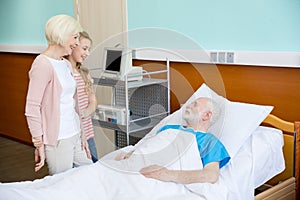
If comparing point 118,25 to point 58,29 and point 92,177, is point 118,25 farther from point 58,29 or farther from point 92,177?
point 92,177

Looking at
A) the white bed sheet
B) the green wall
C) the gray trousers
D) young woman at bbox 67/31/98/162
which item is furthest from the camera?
the green wall

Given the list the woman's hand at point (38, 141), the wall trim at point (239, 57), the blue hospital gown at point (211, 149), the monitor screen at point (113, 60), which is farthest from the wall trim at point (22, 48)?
the blue hospital gown at point (211, 149)

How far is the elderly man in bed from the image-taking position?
6.15 feet

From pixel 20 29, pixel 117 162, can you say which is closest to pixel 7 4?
pixel 20 29

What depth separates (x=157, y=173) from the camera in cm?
186

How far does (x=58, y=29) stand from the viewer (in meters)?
1.95

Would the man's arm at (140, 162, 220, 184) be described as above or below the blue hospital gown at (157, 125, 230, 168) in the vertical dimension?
below

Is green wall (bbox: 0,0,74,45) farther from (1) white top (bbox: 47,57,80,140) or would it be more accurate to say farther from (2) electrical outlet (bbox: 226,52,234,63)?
(1) white top (bbox: 47,57,80,140)

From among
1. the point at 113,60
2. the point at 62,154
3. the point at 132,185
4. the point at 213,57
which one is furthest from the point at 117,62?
the point at 132,185

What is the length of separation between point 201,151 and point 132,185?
37 cm

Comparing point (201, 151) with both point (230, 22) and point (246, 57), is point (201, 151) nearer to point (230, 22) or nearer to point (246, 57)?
point (246, 57)

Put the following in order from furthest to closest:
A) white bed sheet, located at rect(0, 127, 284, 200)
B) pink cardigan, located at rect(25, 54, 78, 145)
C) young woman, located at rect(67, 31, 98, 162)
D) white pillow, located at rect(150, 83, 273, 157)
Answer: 1. young woman, located at rect(67, 31, 98, 162)
2. white pillow, located at rect(150, 83, 273, 157)
3. pink cardigan, located at rect(25, 54, 78, 145)
4. white bed sheet, located at rect(0, 127, 284, 200)

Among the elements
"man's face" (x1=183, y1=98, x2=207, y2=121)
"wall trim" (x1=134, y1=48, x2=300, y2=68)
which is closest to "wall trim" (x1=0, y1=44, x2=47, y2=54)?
"wall trim" (x1=134, y1=48, x2=300, y2=68)

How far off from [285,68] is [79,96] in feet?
3.71
